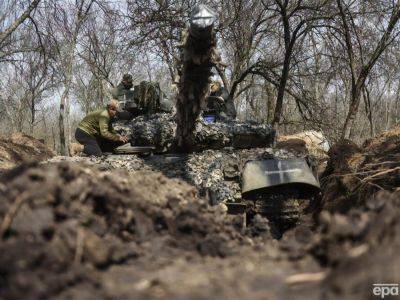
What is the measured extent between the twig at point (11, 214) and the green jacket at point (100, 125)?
526cm

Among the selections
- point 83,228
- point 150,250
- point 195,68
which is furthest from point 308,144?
point 83,228

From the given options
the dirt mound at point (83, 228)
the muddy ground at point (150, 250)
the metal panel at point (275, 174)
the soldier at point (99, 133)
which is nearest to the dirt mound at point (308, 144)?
the metal panel at point (275, 174)

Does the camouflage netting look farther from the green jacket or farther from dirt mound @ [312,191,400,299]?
dirt mound @ [312,191,400,299]

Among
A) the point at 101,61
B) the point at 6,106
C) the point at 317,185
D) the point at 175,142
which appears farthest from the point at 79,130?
the point at 6,106

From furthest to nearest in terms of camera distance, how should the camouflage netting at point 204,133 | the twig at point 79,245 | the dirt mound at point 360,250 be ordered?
the camouflage netting at point 204,133
the twig at point 79,245
the dirt mound at point 360,250

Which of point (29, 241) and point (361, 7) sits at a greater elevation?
point (361, 7)

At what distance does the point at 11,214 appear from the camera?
1.86 meters

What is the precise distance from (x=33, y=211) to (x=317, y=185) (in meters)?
4.87

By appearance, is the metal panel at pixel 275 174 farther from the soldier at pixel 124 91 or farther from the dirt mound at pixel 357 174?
the soldier at pixel 124 91

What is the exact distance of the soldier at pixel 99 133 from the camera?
7191mm

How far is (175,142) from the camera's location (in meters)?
6.97

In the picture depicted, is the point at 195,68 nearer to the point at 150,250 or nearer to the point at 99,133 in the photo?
the point at 99,133

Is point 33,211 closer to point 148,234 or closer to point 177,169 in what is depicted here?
point 148,234

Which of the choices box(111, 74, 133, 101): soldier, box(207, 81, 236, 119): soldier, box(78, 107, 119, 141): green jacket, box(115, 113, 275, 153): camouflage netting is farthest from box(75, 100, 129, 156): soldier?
→ box(207, 81, 236, 119): soldier
